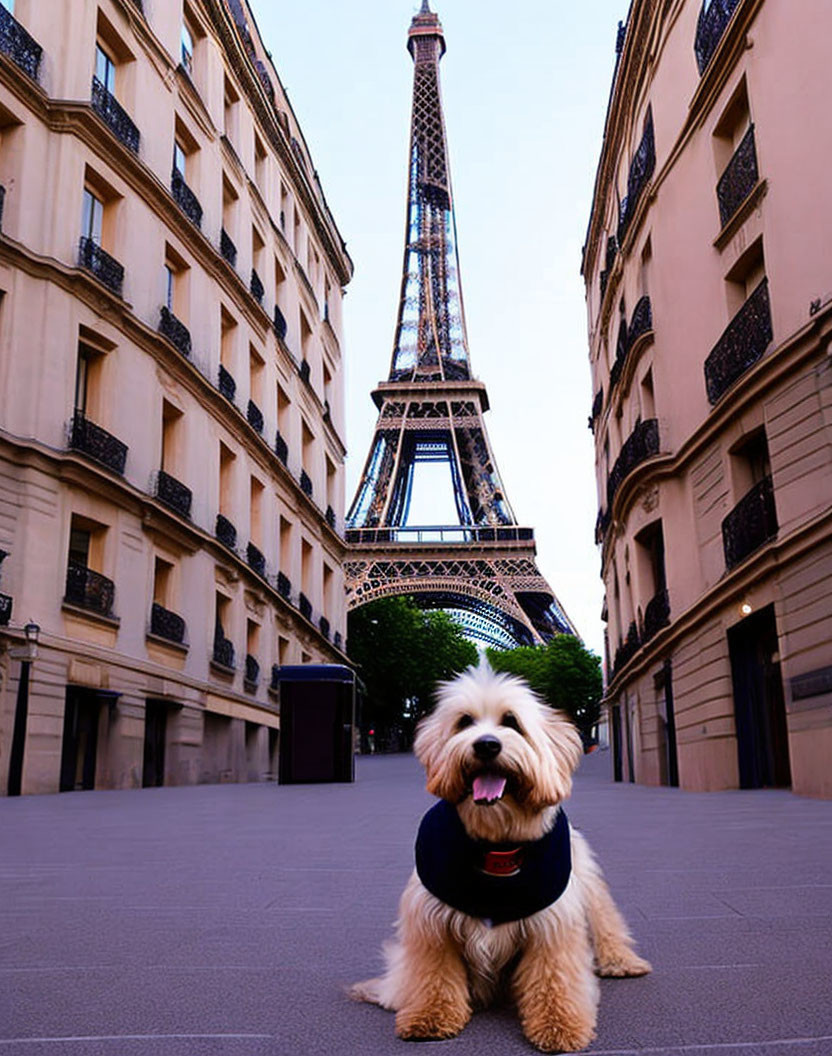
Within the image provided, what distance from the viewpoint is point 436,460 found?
86688 millimetres

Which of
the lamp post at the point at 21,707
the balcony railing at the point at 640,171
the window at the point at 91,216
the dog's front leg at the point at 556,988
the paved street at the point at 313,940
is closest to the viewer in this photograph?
the dog's front leg at the point at 556,988

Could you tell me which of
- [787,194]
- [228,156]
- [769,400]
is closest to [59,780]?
[769,400]

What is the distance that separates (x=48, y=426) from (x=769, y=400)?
12.4 metres

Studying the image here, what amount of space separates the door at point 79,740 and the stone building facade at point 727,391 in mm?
11147

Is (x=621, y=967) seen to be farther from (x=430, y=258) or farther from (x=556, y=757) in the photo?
(x=430, y=258)

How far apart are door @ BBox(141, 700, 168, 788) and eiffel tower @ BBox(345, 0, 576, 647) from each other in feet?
140

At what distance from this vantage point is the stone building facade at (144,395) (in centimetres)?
1858

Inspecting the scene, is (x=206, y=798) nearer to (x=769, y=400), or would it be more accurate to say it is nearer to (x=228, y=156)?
(x=769, y=400)

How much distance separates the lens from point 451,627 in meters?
79.2

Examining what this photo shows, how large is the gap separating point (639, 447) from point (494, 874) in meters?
18.4

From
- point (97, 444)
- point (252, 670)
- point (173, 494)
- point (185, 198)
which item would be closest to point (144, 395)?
point (173, 494)

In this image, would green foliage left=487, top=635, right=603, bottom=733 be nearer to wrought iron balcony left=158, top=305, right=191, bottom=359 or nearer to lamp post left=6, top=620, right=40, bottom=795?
wrought iron balcony left=158, top=305, right=191, bottom=359

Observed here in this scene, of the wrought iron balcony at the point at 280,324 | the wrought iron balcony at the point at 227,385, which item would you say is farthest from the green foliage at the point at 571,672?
the wrought iron balcony at the point at 227,385

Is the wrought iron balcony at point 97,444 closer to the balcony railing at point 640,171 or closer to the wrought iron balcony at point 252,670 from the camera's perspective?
the wrought iron balcony at point 252,670
